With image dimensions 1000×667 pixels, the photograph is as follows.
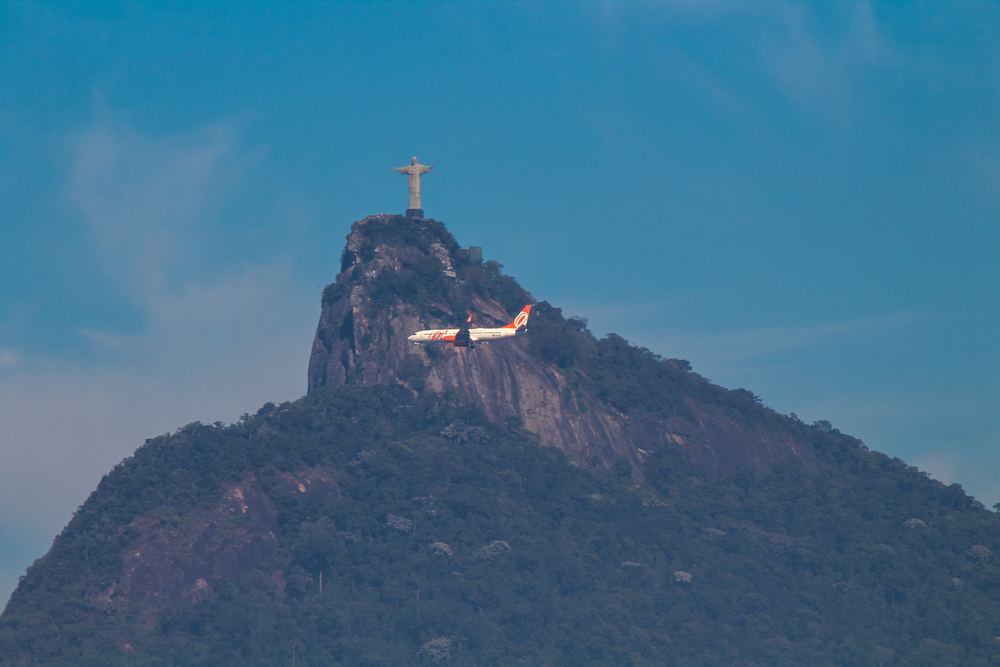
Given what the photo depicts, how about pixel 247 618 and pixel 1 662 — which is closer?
pixel 1 662

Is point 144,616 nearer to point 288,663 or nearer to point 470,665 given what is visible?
point 288,663

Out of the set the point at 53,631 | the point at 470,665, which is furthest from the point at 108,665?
the point at 470,665

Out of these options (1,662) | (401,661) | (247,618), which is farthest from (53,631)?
(401,661)

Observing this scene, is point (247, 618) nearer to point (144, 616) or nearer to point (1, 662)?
point (144, 616)

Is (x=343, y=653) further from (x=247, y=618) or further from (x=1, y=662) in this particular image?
(x=1, y=662)

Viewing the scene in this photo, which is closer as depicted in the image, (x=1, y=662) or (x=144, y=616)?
(x=1, y=662)

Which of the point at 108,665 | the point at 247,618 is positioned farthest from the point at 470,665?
the point at 108,665

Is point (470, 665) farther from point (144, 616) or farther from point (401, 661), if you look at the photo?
point (144, 616)
